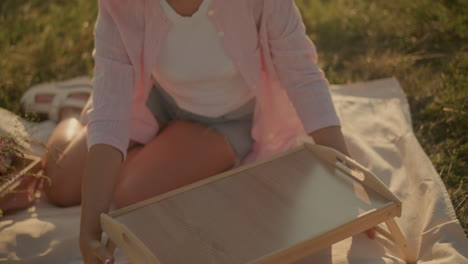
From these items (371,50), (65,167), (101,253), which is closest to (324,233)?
(101,253)

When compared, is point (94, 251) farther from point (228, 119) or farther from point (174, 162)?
point (228, 119)

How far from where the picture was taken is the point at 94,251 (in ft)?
3.83

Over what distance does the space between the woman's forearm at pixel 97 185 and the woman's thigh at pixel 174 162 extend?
0.77ft

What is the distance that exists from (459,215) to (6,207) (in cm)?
137

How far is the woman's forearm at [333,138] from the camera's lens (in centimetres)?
138

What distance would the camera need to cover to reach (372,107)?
2.07 metres

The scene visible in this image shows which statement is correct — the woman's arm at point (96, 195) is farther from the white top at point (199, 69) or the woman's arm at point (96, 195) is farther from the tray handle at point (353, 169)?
the tray handle at point (353, 169)

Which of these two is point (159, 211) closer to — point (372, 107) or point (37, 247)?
point (37, 247)

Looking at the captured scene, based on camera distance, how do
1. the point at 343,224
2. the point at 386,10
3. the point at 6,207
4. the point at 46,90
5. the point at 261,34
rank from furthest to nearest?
the point at 386,10 < the point at 46,90 < the point at 6,207 < the point at 261,34 < the point at 343,224

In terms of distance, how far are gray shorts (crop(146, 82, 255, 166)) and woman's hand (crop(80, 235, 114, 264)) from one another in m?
0.59

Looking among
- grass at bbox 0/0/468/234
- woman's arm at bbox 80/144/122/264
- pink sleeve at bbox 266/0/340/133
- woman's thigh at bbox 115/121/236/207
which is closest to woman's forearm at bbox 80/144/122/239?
woman's arm at bbox 80/144/122/264

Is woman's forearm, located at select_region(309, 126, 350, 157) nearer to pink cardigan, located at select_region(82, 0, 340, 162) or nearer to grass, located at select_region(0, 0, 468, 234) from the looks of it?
pink cardigan, located at select_region(82, 0, 340, 162)

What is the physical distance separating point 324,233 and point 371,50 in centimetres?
156

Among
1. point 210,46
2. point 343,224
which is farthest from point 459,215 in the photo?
point 210,46
